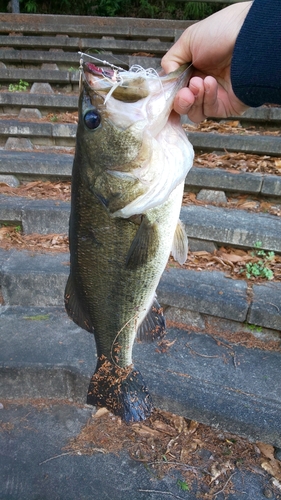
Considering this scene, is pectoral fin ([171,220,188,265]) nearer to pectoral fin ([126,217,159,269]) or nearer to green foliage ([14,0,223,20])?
pectoral fin ([126,217,159,269])

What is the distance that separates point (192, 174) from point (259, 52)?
2.22 meters

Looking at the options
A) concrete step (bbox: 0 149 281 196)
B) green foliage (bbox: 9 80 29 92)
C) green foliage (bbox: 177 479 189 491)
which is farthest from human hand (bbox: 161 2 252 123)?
green foliage (bbox: 9 80 29 92)

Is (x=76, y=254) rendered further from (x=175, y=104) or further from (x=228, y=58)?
(x=228, y=58)

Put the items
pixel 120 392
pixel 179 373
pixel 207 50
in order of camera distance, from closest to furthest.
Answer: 1. pixel 207 50
2. pixel 120 392
3. pixel 179 373

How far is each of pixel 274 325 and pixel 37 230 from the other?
92.3 inches

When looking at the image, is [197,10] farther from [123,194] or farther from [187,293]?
[123,194]

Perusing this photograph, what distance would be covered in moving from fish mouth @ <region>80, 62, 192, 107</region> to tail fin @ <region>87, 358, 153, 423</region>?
3.97ft

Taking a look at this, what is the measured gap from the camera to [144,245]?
136cm

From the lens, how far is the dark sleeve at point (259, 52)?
4.20ft

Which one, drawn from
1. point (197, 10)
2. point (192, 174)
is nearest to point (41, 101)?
point (192, 174)

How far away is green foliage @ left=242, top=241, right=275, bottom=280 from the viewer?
9.73 ft

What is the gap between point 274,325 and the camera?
2.68 m

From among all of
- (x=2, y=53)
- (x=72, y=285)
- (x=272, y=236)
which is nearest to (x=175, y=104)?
(x=72, y=285)

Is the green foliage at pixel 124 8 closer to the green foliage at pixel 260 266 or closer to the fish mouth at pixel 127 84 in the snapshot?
the green foliage at pixel 260 266
